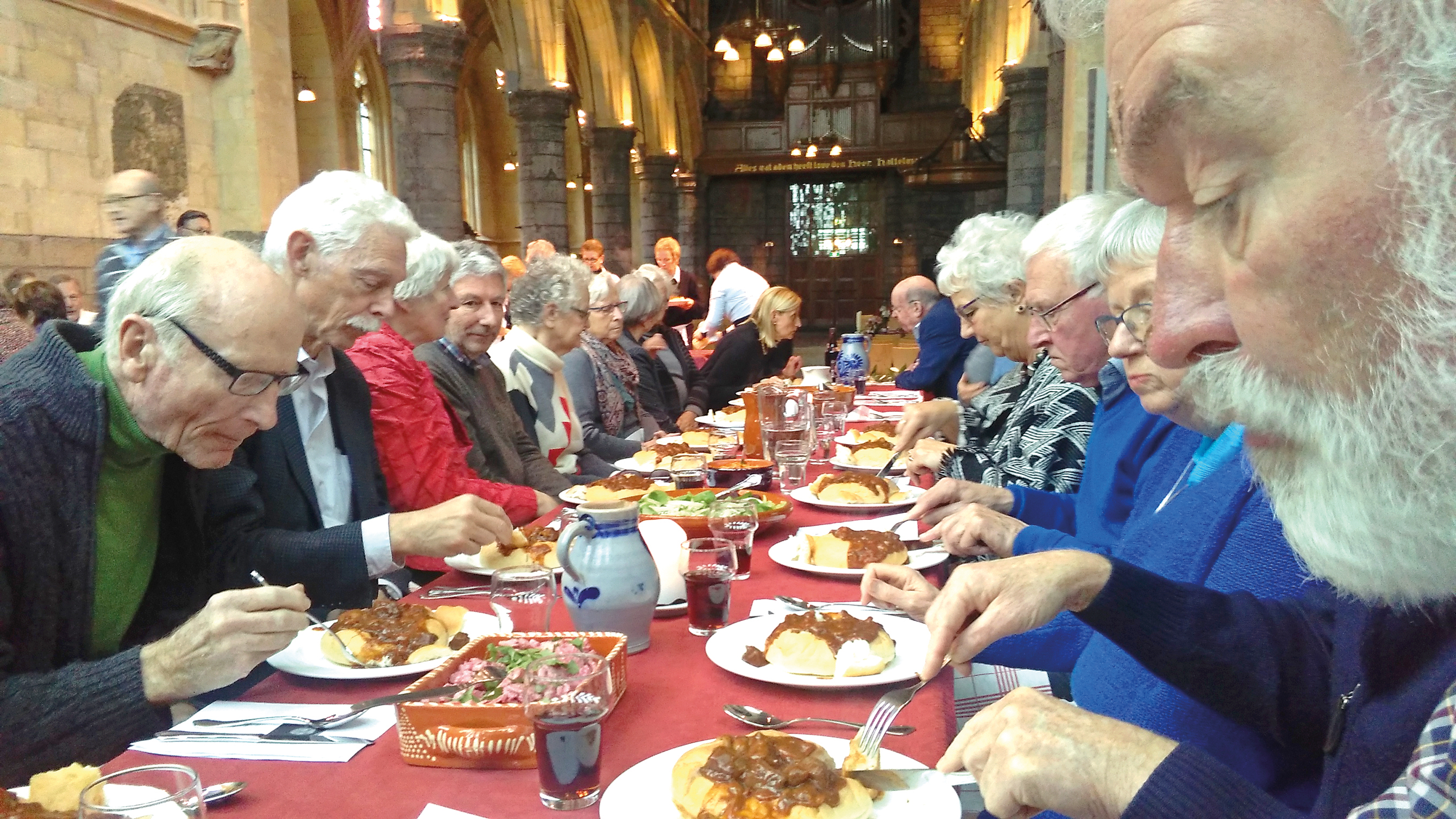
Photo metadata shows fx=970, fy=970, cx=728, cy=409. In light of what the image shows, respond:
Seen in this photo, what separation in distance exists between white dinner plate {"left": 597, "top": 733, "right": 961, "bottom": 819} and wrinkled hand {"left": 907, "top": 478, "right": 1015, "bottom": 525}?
1.11m

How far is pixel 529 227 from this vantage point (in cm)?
1466

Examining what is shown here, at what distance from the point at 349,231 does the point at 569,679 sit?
1975 mm

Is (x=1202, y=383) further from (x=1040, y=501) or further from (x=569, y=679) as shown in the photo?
(x=1040, y=501)

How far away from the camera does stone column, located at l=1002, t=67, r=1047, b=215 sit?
13.6m

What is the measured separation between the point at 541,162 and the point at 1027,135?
726cm

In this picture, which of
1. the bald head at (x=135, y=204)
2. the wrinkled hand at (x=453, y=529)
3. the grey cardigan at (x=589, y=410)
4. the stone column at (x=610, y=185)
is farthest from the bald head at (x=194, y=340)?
the stone column at (x=610, y=185)

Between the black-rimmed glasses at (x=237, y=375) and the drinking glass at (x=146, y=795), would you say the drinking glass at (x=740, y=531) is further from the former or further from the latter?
the drinking glass at (x=146, y=795)

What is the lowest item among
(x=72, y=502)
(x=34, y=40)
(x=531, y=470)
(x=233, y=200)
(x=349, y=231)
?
(x=531, y=470)

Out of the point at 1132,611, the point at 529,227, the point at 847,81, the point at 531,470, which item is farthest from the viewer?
the point at 847,81

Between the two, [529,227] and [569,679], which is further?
[529,227]

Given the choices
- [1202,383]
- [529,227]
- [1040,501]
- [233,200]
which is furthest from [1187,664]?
[529,227]

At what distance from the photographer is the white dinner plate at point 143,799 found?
910 mm

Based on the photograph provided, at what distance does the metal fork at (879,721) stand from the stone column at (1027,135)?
1336 cm

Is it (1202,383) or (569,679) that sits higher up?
(1202,383)
